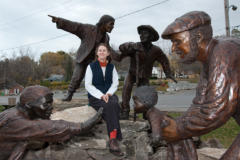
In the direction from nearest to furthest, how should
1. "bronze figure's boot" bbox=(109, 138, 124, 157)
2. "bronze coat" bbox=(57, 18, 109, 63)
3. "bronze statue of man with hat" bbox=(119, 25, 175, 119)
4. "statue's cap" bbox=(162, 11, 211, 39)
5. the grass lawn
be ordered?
"statue's cap" bbox=(162, 11, 211, 39)
"bronze figure's boot" bbox=(109, 138, 124, 157)
"bronze statue of man with hat" bbox=(119, 25, 175, 119)
"bronze coat" bbox=(57, 18, 109, 63)
the grass lawn

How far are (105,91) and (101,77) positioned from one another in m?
0.24

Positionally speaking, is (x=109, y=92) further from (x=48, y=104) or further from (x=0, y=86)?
(x=0, y=86)

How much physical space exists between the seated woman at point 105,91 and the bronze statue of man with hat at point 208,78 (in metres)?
1.70

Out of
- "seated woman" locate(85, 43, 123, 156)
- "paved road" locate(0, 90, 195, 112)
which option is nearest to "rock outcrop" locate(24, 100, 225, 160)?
"seated woman" locate(85, 43, 123, 156)

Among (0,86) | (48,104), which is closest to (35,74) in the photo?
(0,86)

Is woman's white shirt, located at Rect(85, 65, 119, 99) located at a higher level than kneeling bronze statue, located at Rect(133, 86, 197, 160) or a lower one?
higher

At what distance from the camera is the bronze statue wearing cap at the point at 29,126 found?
7.36 ft

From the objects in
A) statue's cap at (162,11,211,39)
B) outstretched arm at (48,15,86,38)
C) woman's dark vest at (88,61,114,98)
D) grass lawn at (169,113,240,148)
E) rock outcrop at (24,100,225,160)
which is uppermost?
outstretched arm at (48,15,86,38)

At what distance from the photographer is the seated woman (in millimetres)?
3176

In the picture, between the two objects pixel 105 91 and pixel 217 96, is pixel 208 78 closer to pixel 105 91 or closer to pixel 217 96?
pixel 217 96

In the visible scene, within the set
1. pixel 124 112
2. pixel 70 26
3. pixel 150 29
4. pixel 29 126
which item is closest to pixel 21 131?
pixel 29 126

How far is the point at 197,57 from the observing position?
156 centimetres

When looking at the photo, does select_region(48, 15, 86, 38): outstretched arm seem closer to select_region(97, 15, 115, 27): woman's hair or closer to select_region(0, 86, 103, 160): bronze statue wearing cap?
select_region(97, 15, 115, 27): woman's hair

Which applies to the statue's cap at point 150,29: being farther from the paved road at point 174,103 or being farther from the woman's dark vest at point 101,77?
the paved road at point 174,103
